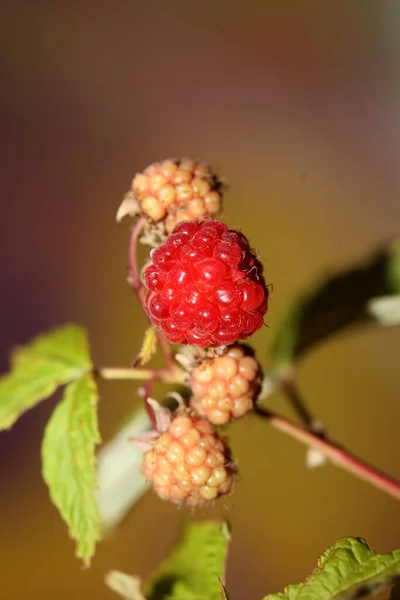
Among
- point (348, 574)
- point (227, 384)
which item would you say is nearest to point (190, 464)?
point (227, 384)

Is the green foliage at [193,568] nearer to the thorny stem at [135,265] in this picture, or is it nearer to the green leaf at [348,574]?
the green leaf at [348,574]

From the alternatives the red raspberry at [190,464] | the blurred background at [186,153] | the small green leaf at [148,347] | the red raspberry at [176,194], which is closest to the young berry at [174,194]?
the red raspberry at [176,194]

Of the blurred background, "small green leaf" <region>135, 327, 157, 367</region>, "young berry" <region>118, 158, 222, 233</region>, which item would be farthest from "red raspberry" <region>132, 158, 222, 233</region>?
the blurred background

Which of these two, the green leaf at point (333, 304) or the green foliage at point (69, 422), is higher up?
the green leaf at point (333, 304)

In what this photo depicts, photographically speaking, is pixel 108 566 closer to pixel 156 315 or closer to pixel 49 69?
pixel 156 315

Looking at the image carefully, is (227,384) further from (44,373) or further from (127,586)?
(44,373)

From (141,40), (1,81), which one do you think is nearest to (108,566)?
(1,81)

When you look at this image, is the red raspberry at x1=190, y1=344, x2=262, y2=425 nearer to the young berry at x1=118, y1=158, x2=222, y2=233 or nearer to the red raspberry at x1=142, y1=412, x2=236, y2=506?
the red raspberry at x1=142, y1=412, x2=236, y2=506
